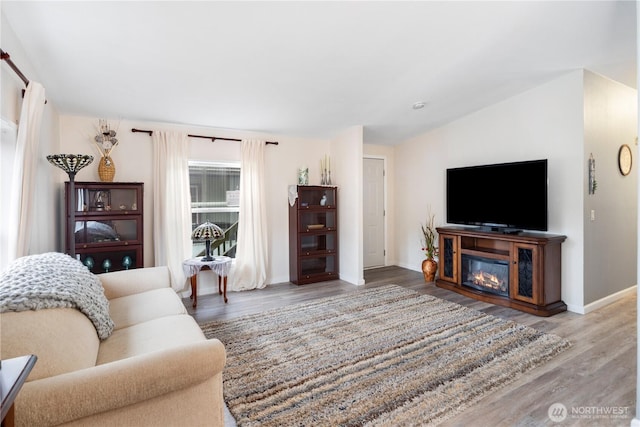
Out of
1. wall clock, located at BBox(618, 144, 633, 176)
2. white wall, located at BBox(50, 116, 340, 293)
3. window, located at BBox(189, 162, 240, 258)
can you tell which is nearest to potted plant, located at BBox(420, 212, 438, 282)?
white wall, located at BBox(50, 116, 340, 293)

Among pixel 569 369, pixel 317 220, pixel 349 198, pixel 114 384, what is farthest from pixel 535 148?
pixel 114 384

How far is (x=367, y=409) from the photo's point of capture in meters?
1.91

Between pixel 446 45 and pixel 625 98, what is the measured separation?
113 inches

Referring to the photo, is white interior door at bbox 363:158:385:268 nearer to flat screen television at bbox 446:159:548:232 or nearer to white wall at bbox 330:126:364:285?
white wall at bbox 330:126:364:285

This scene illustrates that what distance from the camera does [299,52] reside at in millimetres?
2738

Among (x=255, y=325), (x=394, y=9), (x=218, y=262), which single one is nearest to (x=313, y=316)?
(x=255, y=325)

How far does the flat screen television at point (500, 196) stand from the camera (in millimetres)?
3549

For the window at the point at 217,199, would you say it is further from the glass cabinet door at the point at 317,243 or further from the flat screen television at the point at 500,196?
the flat screen television at the point at 500,196

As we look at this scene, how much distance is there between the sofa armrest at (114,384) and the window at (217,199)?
3199 millimetres

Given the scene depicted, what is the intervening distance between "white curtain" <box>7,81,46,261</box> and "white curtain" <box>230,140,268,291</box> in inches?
95.1

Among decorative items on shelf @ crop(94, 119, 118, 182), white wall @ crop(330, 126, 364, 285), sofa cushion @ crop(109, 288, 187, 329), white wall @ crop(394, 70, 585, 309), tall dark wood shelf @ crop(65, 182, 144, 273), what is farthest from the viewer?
white wall @ crop(330, 126, 364, 285)

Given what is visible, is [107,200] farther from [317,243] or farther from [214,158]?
[317,243]

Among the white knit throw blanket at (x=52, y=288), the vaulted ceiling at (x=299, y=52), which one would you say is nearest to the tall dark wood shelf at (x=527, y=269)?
the vaulted ceiling at (x=299, y=52)

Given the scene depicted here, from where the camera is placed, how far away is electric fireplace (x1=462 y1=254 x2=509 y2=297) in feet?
12.5
